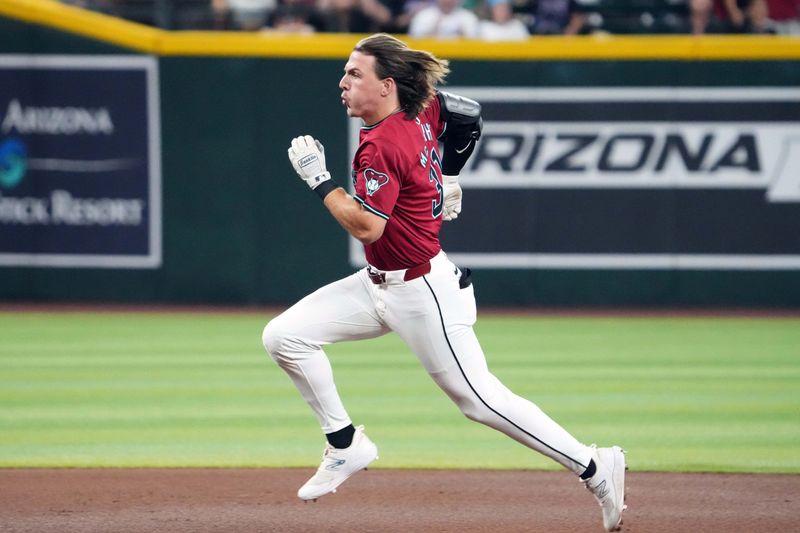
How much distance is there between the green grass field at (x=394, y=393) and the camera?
21.7 ft

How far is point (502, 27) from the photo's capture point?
39.1 feet

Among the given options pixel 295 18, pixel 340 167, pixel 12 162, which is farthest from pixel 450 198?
pixel 12 162

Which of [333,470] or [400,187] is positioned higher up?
[400,187]

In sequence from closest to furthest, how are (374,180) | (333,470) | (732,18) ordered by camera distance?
(374,180)
(333,470)
(732,18)

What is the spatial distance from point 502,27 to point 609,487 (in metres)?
7.74

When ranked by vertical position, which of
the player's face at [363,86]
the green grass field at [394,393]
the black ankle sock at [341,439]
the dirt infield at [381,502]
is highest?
the player's face at [363,86]

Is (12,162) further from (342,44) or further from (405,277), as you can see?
(405,277)

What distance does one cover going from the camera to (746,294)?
11.7 m

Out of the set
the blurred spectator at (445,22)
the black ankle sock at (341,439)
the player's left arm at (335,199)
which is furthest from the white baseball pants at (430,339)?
the blurred spectator at (445,22)

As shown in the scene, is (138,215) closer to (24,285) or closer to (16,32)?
(24,285)

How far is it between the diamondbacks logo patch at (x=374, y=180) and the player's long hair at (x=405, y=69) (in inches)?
13.7

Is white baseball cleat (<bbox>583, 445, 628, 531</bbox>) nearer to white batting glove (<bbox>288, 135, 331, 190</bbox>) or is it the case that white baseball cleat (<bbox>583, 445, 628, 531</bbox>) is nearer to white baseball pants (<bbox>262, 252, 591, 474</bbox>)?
white baseball pants (<bbox>262, 252, 591, 474</bbox>)

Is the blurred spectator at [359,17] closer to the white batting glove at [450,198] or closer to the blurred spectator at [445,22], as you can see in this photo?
the blurred spectator at [445,22]

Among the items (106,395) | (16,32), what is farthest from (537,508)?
(16,32)
